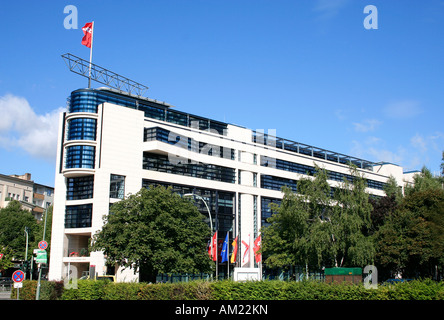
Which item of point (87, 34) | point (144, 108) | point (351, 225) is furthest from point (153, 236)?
point (87, 34)

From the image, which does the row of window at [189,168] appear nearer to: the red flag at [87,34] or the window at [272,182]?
the window at [272,182]

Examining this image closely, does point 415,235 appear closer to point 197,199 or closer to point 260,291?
point 197,199

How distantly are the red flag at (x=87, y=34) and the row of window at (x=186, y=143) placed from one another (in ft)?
47.6

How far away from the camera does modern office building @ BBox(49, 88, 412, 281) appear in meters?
58.9

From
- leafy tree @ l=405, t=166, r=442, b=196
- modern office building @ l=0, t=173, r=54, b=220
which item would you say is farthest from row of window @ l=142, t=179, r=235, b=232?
modern office building @ l=0, t=173, r=54, b=220

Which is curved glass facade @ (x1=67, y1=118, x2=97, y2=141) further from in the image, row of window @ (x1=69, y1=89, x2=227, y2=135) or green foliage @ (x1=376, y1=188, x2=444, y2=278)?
green foliage @ (x1=376, y1=188, x2=444, y2=278)

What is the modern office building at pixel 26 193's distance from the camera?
322 ft

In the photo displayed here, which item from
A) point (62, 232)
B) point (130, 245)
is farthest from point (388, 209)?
point (62, 232)

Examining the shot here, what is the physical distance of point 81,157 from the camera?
59.5 meters

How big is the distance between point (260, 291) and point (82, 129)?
45783 mm

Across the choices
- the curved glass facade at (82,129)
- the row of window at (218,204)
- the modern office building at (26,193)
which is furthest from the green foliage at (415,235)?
the modern office building at (26,193)

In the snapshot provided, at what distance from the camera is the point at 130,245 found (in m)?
40.2
